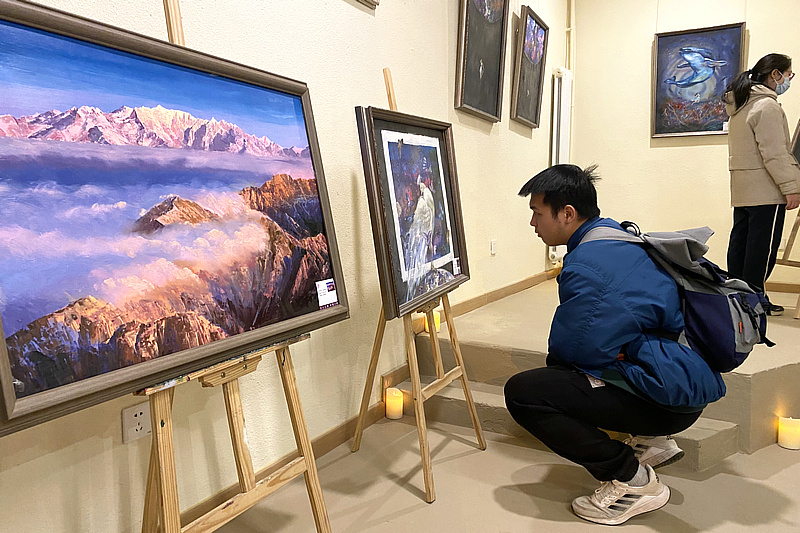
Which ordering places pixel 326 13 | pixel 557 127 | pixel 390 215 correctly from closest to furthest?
1. pixel 390 215
2. pixel 326 13
3. pixel 557 127

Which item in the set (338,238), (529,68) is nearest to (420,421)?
(338,238)

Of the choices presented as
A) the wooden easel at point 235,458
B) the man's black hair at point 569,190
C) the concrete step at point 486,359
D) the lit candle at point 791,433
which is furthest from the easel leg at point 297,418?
the lit candle at point 791,433

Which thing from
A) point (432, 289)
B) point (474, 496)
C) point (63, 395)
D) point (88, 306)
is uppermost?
point (88, 306)

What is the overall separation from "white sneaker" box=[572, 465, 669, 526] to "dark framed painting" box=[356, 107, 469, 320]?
83cm

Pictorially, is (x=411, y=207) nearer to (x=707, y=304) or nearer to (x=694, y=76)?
(x=707, y=304)

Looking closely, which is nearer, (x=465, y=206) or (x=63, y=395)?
(x=63, y=395)

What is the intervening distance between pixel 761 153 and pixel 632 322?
196 cm

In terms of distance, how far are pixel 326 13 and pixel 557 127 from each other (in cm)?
307

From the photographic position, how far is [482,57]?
334 centimetres

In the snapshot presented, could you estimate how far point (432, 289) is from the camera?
6.75ft

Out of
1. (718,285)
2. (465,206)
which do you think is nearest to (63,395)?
(718,285)

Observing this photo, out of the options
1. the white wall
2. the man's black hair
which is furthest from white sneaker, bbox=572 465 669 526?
the white wall

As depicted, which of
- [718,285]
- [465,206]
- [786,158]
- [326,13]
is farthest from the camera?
[465,206]

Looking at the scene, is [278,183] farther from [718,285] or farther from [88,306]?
[718,285]
